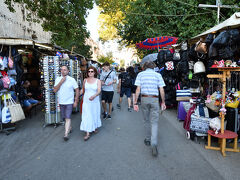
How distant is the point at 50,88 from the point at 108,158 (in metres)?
3.27

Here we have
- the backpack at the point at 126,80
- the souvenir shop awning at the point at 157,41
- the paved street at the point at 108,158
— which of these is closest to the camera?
the paved street at the point at 108,158

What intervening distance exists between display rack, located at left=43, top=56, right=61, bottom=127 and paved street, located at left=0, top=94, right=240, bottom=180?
54 cm

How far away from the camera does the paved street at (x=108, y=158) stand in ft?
10.6

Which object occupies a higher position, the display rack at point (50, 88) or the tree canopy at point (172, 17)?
the tree canopy at point (172, 17)

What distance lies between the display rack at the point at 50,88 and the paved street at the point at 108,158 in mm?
538

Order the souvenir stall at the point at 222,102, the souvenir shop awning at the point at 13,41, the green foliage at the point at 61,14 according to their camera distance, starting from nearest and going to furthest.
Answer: the souvenir stall at the point at 222,102 < the souvenir shop awning at the point at 13,41 < the green foliage at the point at 61,14

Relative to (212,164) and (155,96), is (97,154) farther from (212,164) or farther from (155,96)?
(212,164)

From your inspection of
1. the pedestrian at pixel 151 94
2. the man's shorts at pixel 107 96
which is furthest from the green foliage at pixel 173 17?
the pedestrian at pixel 151 94

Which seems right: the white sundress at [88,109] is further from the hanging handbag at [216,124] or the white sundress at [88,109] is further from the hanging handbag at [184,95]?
the hanging handbag at [184,95]

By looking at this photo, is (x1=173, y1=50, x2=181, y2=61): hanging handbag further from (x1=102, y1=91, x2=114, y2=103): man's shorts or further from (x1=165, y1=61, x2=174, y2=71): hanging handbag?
(x1=102, y1=91, x2=114, y2=103): man's shorts

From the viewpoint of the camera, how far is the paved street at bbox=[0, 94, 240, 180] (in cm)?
322

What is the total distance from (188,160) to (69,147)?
2601 mm

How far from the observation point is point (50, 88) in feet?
19.8

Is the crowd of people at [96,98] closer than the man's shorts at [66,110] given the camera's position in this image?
Yes
